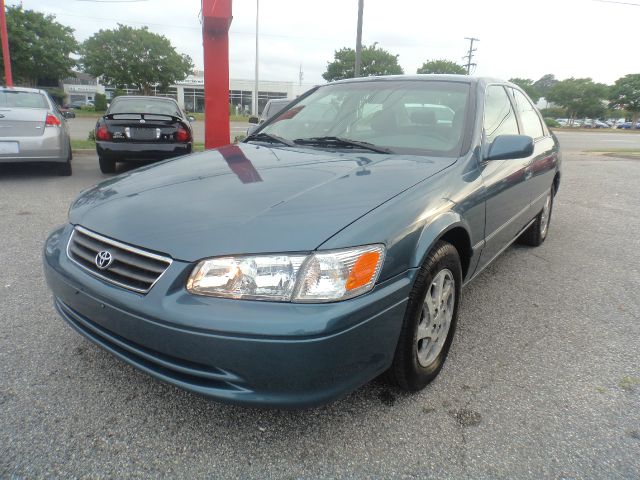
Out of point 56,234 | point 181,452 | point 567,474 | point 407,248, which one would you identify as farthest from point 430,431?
point 56,234

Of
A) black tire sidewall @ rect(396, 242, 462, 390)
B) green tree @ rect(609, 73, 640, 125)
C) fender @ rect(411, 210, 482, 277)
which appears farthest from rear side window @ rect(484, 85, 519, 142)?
green tree @ rect(609, 73, 640, 125)

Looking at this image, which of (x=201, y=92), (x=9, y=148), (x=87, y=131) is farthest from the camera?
(x=201, y=92)

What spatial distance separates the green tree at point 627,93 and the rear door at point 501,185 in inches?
2681

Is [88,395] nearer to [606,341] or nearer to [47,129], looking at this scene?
[606,341]

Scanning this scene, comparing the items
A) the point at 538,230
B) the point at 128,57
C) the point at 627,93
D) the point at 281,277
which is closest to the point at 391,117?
the point at 281,277

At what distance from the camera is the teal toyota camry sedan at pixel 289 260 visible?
1609 mm

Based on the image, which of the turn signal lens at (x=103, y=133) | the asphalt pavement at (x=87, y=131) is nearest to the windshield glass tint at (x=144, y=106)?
the turn signal lens at (x=103, y=133)

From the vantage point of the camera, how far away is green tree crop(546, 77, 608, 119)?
62.9 m

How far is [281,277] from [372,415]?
0.82 m

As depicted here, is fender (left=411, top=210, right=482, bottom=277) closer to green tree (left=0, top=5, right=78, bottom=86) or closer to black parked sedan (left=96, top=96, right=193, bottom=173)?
black parked sedan (left=96, top=96, right=193, bottom=173)

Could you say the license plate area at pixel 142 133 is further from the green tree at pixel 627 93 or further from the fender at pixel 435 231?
the green tree at pixel 627 93

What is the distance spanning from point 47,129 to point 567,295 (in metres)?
6.91

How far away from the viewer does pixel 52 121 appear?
6.86 metres

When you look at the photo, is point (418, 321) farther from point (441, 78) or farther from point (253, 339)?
point (441, 78)
